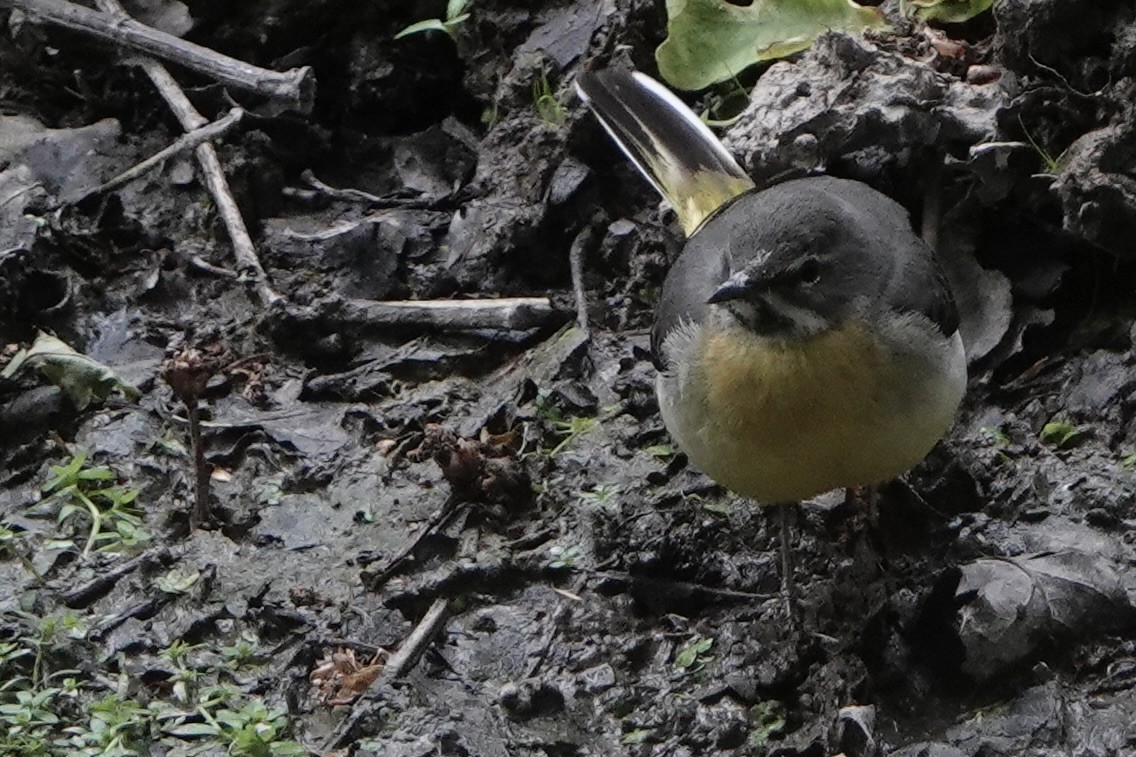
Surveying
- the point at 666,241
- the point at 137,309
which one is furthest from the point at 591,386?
the point at 137,309

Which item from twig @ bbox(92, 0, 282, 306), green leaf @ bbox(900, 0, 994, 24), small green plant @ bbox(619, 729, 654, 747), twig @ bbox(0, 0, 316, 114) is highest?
green leaf @ bbox(900, 0, 994, 24)

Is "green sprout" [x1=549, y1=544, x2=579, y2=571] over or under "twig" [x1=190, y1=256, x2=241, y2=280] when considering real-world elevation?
under

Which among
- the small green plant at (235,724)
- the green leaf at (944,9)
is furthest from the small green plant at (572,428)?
the green leaf at (944,9)

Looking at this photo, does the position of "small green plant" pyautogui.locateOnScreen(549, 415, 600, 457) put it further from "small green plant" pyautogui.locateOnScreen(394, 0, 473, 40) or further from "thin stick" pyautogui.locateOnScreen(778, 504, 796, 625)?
"small green plant" pyautogui.locateOnScreen(394, 0, 473, 40)

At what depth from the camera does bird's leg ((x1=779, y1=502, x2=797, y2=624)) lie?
5.28 m

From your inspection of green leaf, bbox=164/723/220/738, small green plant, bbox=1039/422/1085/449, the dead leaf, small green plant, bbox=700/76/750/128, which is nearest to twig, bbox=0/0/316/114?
small green plant, bbox=700/76/750/128

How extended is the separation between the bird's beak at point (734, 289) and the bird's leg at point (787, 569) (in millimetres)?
939

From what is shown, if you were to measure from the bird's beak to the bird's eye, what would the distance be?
206 millimetres

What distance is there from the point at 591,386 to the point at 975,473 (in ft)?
5.20

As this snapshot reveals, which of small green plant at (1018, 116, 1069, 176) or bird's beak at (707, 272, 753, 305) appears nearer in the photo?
bird's beak at (707, 272, 753, 305)

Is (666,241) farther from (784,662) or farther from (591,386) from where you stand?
(784,662)

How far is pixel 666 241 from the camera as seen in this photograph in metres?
6.87

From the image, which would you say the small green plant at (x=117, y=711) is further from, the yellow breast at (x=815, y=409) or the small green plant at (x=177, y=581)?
the yellow breast at (x=815, y=409)

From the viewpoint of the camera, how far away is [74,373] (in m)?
6.51
